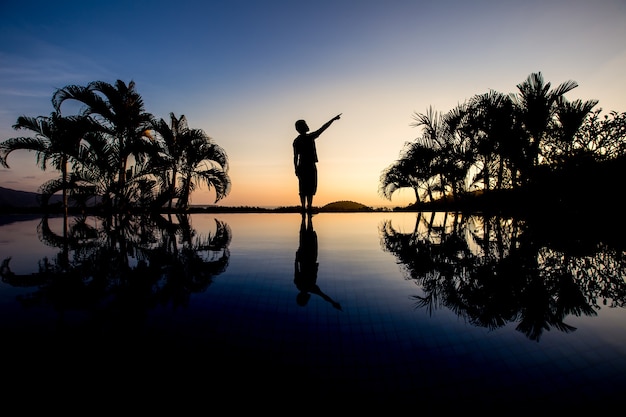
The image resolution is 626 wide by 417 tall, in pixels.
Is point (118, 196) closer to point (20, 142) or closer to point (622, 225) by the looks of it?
point (20, 142)

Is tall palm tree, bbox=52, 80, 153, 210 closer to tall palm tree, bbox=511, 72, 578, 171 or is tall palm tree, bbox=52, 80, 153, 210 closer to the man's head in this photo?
the man's head

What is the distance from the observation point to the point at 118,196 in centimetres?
1232

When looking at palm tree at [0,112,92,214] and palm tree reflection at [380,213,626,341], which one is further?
palm tree at [0,112,92,214]

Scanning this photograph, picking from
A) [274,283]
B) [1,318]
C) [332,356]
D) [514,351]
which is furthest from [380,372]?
[1,318]

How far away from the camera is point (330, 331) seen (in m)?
1.41

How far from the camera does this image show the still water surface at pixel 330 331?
0.96 metres

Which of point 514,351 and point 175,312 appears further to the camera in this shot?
point 175,312

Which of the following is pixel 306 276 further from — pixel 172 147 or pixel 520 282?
pixel 172 147

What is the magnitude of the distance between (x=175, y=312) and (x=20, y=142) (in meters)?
13.3

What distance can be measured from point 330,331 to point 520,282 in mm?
1824

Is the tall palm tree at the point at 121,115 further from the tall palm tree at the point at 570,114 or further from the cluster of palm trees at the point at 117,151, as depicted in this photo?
the tall palm tree at the point at 570,114

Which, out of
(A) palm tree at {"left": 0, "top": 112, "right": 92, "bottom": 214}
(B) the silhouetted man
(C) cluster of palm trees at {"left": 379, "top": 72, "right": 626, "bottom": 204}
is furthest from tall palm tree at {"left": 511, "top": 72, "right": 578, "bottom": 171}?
(A) palm tree at {"left": 0, "top": 112, "right": 92, "bottom": 214}

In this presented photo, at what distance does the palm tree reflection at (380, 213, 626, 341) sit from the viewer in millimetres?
1679

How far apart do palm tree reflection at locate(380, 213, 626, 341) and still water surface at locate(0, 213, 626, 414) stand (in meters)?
0.02
